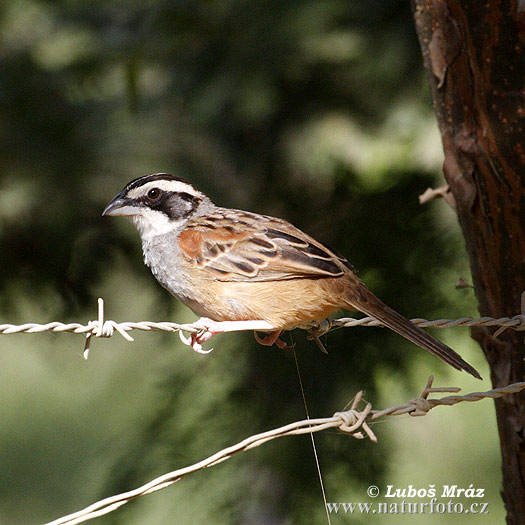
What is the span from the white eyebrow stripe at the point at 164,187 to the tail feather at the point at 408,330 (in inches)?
31.3

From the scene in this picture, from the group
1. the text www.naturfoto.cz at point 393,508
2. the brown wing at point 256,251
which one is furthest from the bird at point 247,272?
the text www.naturfoto.cz at point 393,508

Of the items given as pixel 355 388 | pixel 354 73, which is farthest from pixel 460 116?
pixel 355 388

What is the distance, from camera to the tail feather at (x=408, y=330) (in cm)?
248

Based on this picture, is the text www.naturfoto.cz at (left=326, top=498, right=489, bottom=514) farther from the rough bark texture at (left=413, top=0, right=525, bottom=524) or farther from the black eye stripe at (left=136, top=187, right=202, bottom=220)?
the black eye stripe at (left=136, top=187, right=202, bottom=220)

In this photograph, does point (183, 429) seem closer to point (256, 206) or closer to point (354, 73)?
point (256, 206)

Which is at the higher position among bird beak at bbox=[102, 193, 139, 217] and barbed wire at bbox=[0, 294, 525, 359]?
bird beak at bbox=[102, 193, 139, 217]

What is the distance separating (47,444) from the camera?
21.6 ft

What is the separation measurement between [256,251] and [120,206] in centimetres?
53

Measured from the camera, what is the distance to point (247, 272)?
9.29 feet

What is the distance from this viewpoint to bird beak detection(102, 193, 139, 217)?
2.88 m

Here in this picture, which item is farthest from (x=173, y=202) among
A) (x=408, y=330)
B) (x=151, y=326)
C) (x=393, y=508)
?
(x=393, y=508)

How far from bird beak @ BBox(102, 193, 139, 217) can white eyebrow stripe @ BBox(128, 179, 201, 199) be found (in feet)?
0.09

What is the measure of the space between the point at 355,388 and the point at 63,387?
4.27 m

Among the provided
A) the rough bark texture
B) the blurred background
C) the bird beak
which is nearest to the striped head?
the bird beak
